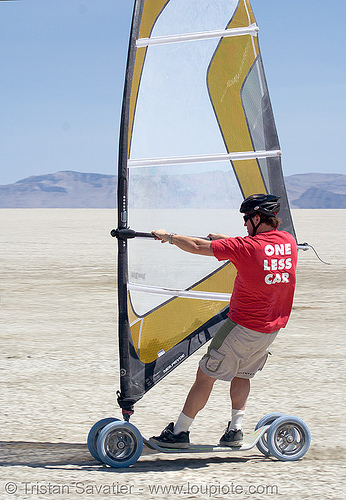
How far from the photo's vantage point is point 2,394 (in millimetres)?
6543

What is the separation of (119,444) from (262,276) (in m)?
1.52

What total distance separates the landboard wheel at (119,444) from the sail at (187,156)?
42 centimetres

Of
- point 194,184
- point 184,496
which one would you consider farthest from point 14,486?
point 194,184

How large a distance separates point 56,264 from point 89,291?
6.14 metres

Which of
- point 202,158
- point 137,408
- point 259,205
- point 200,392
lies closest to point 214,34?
point 202,158

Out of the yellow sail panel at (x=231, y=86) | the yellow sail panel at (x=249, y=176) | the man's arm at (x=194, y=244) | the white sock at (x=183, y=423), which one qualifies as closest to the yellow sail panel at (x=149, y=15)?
the yellow sail panel at (x=231, y=86)

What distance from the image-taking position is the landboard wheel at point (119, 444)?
4695 mm

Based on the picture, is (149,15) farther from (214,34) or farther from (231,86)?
(231,86)

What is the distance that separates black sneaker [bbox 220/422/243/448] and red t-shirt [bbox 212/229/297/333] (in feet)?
2.58

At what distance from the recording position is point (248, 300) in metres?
4.69

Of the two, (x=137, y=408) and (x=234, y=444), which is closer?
(x=234, y=444)

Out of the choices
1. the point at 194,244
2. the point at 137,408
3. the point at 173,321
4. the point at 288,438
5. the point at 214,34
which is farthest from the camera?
the point at 137,408

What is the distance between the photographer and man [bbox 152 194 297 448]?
4.57 meters

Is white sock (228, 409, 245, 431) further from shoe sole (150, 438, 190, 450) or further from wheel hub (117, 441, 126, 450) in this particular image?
wheel hub (117, 441, 126, 450)
